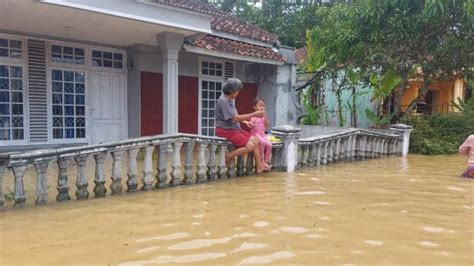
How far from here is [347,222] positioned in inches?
150

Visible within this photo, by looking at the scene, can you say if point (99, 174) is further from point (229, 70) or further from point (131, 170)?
point (229, 70)

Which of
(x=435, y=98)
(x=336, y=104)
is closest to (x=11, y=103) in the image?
(x=336, y=104)

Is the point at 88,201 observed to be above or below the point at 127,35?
below

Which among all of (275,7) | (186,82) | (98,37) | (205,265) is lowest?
(205,265)

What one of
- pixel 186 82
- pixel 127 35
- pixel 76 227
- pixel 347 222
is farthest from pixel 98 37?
pixel 347 222

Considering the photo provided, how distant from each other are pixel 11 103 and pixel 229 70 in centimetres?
589

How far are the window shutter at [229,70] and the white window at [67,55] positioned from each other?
4.15 m

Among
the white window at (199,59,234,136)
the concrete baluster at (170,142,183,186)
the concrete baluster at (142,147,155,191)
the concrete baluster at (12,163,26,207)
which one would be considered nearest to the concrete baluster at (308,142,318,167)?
the concrete baluster at (170,142,183,186)

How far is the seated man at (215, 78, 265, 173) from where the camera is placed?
589 centimetres

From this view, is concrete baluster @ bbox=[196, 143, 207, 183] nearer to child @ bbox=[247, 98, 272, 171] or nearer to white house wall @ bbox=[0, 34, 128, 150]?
child @ bbox=[247, 98, 272, 171]

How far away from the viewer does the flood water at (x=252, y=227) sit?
296cm

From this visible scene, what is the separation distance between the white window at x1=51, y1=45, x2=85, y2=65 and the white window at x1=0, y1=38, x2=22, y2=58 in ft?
2.20

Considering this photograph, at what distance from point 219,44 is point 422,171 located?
5.49 meters

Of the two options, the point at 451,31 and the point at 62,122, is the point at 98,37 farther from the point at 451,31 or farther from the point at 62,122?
the point at 451,31
